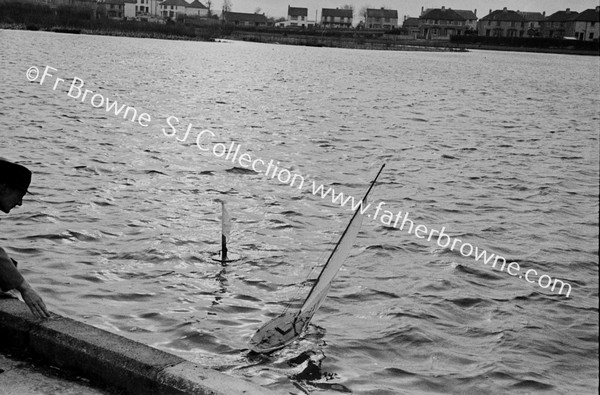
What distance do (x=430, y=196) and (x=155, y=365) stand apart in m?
13.0

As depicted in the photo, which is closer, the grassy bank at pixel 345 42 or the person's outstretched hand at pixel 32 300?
the person's outstretched hand at pixel 32 300

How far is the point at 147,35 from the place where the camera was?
135m

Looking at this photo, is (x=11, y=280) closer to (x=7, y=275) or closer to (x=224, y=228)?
(x=7, y=275)

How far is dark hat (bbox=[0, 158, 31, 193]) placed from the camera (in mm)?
5684

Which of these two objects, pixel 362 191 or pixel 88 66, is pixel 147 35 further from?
pixel 362 191

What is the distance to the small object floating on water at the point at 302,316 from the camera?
7246 mm

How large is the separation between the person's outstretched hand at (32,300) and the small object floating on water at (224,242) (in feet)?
15.3

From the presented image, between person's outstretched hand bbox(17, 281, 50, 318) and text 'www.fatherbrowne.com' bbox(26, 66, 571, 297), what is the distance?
318 cm

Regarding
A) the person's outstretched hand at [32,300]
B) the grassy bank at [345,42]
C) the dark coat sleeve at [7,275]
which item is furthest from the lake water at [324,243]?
the grassy bank at [345,42]

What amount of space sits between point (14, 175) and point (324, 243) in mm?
7790

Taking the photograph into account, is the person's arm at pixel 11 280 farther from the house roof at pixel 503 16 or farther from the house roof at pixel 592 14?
the house roof at pixel 503 16

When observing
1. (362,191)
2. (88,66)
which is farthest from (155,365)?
(88,66)

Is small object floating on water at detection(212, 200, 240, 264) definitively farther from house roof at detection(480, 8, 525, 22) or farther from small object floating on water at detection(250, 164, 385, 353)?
house roof at detection(480, 8, 525, 22)

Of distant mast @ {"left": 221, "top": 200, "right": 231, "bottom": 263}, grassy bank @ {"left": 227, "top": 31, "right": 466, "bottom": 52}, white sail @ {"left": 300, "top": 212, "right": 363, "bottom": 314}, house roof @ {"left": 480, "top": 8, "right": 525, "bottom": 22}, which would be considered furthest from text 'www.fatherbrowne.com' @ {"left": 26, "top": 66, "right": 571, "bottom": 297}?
house roof @ {"left": 480, "top": 8, "right": 525, "bottom": 22}
